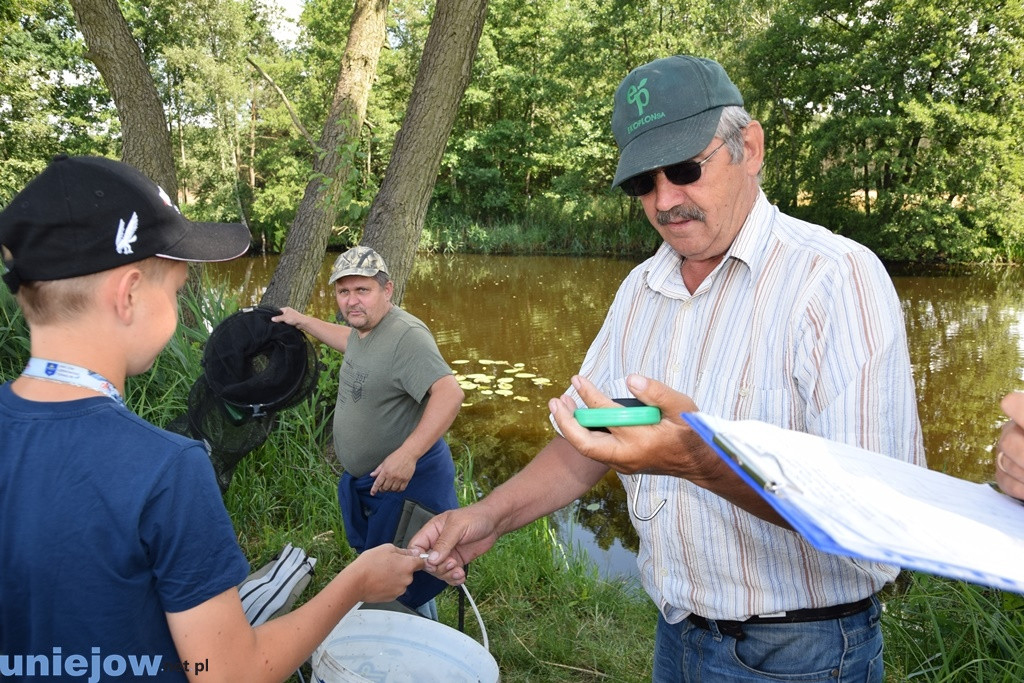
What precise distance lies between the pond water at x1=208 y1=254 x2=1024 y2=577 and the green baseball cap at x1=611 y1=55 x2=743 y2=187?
4506 millimetres

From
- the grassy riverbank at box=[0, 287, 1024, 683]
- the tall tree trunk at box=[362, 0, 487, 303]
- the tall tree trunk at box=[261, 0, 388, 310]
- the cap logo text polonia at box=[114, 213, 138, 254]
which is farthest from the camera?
the tall tree trunk at box=[261, 0, 388, 310]

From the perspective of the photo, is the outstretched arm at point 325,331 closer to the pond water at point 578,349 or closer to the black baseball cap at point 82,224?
the pond water at point 578,349

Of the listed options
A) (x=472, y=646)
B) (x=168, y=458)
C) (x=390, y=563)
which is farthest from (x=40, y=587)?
(x=472, y=646)

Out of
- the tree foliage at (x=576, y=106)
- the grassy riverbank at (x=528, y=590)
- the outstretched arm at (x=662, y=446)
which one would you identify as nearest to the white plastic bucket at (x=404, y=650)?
the outstretched arm at (x=662, y=446)

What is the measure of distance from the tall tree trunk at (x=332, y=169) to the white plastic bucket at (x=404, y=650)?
4.46 metres

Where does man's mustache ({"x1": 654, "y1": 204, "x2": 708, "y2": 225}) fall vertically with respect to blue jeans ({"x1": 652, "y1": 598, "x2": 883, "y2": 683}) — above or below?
above

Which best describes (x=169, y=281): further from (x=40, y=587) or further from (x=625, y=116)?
(x=625, y=116)

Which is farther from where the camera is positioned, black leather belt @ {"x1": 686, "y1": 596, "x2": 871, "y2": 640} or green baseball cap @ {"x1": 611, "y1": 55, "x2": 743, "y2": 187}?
green baseball cap @ {"x1": 611, "y1": 55, "x2": 743, "y2": 187}

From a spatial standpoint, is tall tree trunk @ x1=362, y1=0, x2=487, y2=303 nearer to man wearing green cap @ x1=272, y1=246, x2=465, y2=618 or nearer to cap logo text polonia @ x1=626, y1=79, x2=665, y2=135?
man wearing green cap @ x1=272, y1=246, x2=465, y2=618

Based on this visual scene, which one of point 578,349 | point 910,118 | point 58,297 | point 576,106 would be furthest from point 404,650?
point 576,106

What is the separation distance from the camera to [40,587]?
50.3 inches

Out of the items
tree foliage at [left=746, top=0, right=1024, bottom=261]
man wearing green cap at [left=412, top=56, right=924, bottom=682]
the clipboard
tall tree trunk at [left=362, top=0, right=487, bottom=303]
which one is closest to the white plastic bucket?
man wearing green cap at [left=412, top=56, right=924, bottom=682]

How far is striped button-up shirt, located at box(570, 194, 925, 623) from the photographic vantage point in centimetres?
144

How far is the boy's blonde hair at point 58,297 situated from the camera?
4.45 ft
